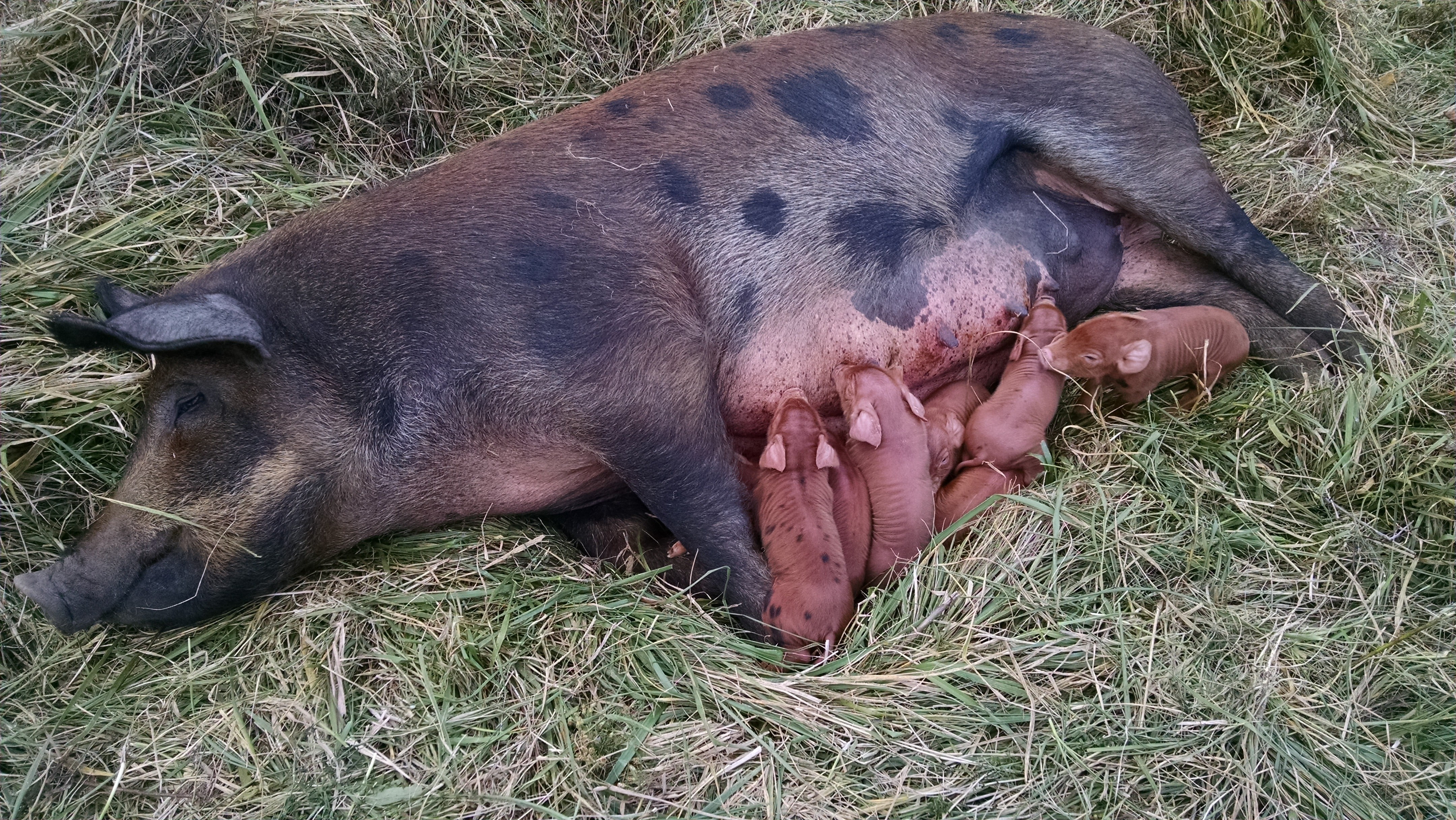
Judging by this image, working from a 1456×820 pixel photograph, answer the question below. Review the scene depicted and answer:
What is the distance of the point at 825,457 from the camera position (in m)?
2.89

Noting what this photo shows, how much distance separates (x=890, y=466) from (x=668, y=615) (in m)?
0.85

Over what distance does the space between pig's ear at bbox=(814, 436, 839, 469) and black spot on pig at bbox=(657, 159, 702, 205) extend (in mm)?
908

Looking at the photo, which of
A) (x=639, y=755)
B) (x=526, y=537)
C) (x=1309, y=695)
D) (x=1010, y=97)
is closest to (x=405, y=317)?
(x=526, y=537)

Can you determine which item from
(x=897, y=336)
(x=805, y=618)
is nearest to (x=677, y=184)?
(x=897, y=336)

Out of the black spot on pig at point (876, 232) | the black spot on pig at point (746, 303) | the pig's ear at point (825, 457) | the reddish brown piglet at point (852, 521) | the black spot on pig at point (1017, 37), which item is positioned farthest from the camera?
the black spot on pig at point (1017, 37)

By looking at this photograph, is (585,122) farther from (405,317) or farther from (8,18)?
(8,18)

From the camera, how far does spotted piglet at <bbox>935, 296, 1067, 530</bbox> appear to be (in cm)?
315

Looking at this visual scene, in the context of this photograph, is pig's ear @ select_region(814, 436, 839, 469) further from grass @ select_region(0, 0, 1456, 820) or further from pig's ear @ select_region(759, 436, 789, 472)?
grass @ select_region(0, 0, 1456, 820)

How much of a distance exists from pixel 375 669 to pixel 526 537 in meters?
0.64

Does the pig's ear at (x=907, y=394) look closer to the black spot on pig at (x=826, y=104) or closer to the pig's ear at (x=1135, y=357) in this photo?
the pig's ear at (x=1135, y=357)

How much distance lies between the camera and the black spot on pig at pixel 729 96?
3.26 metres

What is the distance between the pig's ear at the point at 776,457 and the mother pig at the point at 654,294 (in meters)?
0.14

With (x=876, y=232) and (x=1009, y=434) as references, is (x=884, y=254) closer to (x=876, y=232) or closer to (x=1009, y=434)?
(x=876, y=232)

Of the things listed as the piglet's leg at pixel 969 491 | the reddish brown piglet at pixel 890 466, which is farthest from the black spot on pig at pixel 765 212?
the piglet's leg at pixel 969 491
